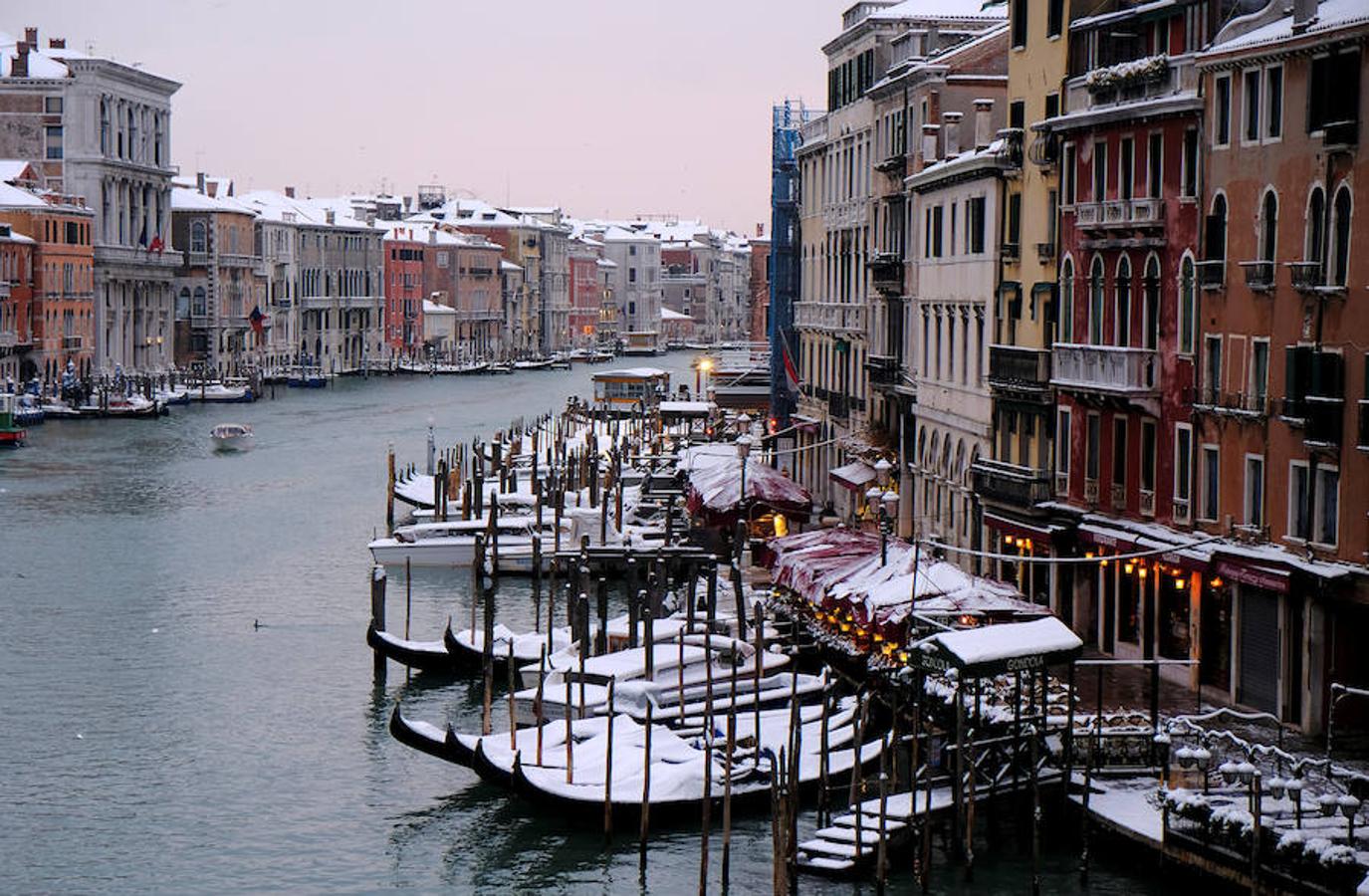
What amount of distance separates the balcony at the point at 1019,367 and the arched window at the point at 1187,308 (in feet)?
8.68

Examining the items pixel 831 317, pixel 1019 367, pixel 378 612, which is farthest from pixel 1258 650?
pixel 831 317

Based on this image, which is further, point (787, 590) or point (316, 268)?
point (316, 268)

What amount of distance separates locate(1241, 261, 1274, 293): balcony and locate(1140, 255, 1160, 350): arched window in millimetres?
1801

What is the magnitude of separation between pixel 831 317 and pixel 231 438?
21.1m

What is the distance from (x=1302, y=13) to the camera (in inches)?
637

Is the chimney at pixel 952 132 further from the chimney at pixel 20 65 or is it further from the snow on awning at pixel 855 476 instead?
the chimney at pixel 20 65

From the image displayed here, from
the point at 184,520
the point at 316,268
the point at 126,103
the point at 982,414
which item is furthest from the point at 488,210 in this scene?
the point at 982,414

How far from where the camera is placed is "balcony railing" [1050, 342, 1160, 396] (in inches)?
731

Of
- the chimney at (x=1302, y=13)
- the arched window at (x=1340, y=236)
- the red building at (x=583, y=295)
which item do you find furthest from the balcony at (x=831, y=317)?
the red building at (x=583, y=295)

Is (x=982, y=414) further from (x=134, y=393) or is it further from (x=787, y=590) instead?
(x=134, y=393)

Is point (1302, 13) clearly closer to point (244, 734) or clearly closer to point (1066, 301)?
point (1066, 301)

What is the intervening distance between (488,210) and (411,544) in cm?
8335

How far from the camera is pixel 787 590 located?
21.5 meters

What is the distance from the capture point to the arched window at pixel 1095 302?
773 inches
